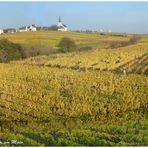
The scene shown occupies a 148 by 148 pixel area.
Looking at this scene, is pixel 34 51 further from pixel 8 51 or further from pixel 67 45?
pixel 8 51

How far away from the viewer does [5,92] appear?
35.3ft

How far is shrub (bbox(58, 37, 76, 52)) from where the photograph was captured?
1401cm

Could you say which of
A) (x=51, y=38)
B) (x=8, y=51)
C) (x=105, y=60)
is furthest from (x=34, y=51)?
(x=105, y=60)

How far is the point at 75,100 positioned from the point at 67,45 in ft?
13.6

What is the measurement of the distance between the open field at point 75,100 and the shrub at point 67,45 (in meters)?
0.25

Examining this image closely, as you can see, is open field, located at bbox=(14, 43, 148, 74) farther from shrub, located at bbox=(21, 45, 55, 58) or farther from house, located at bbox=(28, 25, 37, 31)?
house, located at bbox=(28, 25, 37, 31)

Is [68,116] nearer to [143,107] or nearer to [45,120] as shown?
[45,120]

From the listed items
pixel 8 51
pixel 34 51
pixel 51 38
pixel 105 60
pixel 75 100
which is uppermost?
pixel 51 38

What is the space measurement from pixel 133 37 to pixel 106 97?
4.70 meters

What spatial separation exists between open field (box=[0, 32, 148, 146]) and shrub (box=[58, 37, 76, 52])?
0.81 ft

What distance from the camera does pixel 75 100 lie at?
10258 mm

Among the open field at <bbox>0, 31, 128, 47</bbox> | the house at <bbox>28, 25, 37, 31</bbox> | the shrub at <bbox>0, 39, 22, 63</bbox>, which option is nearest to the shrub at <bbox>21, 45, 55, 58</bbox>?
the open field at <bbox>0, 31, 128, 47</bbox>

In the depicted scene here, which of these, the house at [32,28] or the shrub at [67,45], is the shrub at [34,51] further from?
the house at [32,28]

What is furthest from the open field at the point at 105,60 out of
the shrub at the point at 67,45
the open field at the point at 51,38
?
the open field at the point at 51,38
